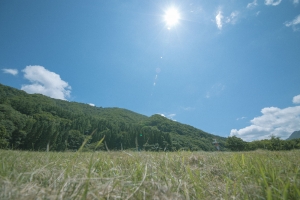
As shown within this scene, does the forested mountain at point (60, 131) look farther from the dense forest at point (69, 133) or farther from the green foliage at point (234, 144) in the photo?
the green foliage at point (234, 144)

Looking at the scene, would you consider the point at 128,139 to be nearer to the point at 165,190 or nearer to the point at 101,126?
the point at 101,126

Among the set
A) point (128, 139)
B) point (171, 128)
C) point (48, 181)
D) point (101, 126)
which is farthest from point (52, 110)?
point (48, 181)

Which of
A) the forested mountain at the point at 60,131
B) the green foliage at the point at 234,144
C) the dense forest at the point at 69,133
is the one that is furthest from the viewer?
the green foliage at the point at 234,144

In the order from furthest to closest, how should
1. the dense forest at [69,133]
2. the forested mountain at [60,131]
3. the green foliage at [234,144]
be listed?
the green foliage at [234,144]
the forested mountain at [60,131]
the dense forest at [69,133]

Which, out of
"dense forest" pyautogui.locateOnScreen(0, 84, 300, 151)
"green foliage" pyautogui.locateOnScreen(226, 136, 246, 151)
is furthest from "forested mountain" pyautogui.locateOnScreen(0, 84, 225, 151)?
"green foliage" pyautogui.locateOnScreen(226, 136, 246, 151)

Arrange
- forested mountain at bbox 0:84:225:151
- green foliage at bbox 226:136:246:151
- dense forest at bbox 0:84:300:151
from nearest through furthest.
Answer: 1. dense forest at bbox 0:84:300:151
2. forested mountain at bbox 0:84:225:151
3. green foliage at bbox 226:136:246:151

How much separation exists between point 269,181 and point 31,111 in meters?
115

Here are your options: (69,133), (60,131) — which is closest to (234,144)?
(69,133)

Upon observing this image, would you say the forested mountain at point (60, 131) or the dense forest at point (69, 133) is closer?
the dense forest at point (69, 133)

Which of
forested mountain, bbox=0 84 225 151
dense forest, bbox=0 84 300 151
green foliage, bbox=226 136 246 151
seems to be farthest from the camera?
green foliage, bbox=226 136 246 151

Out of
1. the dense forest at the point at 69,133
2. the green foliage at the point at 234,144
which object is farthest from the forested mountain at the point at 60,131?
the green foliage at the point at 234,144

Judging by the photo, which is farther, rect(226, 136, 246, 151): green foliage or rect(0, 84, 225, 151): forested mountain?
rect(226, 136, 246, 151): green foliage

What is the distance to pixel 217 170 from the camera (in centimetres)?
277

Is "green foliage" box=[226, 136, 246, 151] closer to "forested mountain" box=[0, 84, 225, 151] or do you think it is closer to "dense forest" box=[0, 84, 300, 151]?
"dense forest" box=[0, 84, 300, 151]
